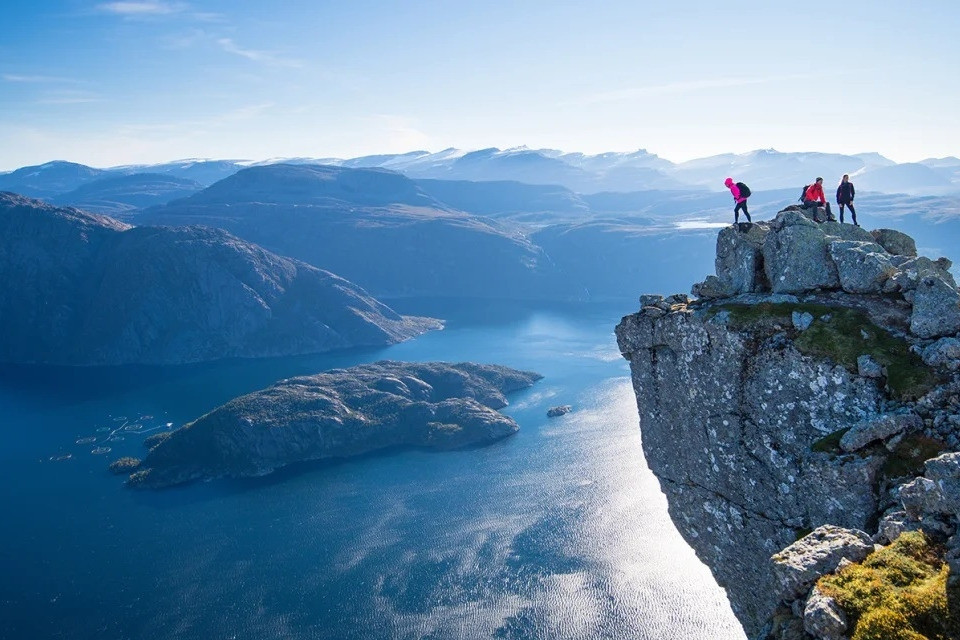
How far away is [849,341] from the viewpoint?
2014 cm

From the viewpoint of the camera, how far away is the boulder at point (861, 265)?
21.2m

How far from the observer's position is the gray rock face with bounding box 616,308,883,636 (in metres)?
19.5

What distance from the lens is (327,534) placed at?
106375 mm

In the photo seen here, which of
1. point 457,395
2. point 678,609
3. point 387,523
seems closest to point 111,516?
point 387,523

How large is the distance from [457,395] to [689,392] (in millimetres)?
155081

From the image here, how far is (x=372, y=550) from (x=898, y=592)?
313 ft

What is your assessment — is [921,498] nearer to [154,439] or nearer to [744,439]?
[744,439]

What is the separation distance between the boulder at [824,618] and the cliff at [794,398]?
172 millimetres

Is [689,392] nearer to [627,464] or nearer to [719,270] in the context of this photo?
[719,270]

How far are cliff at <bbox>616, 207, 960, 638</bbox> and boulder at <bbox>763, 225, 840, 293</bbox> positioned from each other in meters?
0.05

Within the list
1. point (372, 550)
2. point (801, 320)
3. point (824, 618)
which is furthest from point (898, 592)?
point (372, 550)

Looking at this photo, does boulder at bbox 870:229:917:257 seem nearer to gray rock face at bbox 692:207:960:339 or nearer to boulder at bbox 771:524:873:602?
gray rock face at bbox 692:207:960:339

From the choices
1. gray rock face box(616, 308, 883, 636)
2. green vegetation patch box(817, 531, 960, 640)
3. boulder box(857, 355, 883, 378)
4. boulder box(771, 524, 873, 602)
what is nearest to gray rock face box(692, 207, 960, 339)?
boulder box(857, 355, 883, 378)

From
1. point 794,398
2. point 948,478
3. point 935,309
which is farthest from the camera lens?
point 794,398
